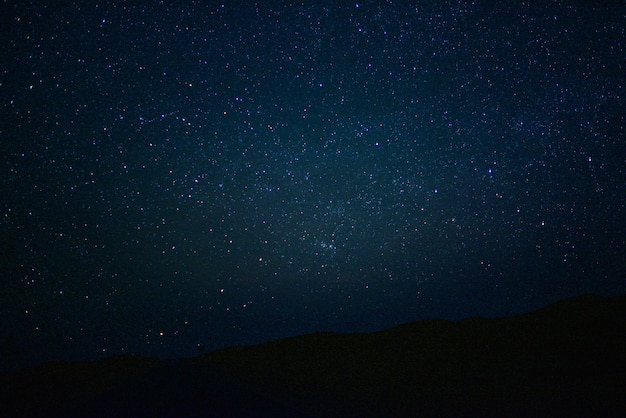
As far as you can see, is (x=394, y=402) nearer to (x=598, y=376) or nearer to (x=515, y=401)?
(x=515, y=401)

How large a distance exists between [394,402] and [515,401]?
2.15m

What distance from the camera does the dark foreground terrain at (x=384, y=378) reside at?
7559mm

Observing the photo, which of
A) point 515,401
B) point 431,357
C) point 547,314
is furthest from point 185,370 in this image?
point 547,314

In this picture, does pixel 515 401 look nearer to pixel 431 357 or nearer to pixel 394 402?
pixel 394 402

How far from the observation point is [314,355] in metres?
18.4

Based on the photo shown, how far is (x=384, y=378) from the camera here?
11.0 metres

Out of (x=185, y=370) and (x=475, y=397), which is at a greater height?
(x=185, y=370)

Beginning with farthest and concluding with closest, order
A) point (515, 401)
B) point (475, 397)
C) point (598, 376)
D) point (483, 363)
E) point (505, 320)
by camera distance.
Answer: point (505, 320) < point (483, 363) < point (598, 376) < point (475, 397) < point (515, 401)

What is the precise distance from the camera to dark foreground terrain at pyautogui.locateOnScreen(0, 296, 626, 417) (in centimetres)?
756

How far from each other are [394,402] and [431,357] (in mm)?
7409

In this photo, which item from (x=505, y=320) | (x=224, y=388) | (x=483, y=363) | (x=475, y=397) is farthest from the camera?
(x=505, y=320)

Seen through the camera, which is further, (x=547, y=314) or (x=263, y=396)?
(x=547, y=314)

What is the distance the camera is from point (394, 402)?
7996mm

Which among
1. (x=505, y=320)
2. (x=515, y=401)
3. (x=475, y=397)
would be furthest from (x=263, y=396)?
(x=505, y=320)
